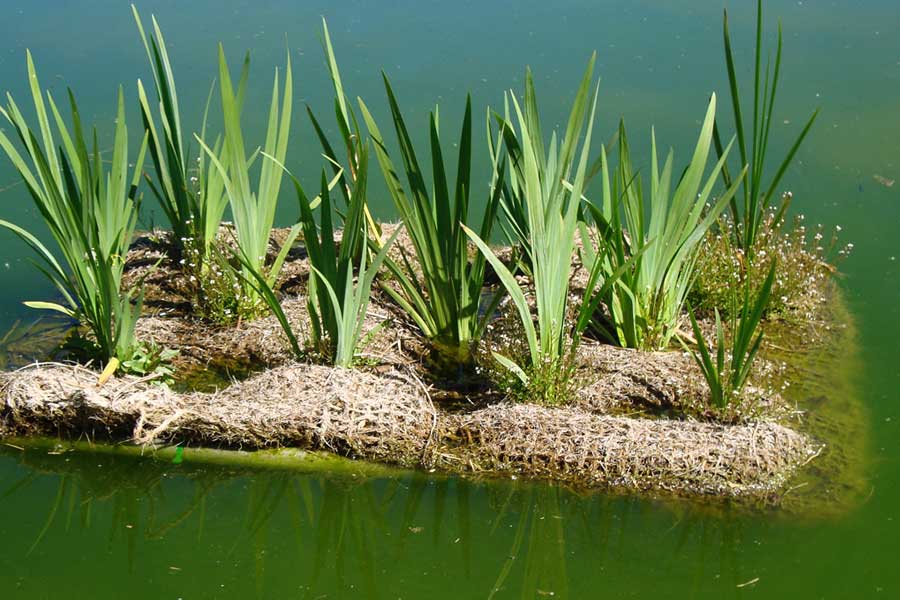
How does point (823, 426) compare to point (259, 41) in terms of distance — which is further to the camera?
point (259, 41)

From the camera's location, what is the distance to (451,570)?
2.88 m

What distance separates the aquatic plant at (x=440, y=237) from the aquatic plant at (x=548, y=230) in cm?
19

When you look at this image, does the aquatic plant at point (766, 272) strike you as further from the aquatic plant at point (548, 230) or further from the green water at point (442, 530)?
the aquatic plant at point (548, 230)

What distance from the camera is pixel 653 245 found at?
3.58 metres

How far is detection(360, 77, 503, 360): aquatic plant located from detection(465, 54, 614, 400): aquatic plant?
0.19 metres

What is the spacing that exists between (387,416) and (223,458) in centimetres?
57

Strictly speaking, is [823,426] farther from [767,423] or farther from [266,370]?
[266,370]

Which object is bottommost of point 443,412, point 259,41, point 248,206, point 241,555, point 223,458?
point 241,555

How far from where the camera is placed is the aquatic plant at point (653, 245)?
3.52 meters

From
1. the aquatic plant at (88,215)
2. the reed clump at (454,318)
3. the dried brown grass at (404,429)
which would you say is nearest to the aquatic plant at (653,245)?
the reed clump at (454,318)

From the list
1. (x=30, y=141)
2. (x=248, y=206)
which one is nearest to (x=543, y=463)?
(x=248, y=206)

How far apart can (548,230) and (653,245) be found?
0.55 metres

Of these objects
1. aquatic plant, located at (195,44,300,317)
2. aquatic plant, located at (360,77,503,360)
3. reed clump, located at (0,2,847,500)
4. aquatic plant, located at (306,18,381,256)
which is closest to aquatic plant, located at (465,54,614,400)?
reed clump, located at (0,2,847,500)

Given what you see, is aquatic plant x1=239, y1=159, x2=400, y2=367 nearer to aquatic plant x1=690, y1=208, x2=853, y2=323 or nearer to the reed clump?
the reed clump
